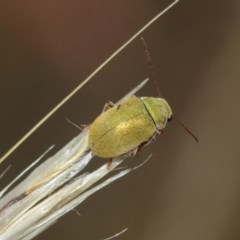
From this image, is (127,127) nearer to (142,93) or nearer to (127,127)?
(127,127)

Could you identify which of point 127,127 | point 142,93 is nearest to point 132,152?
point 127,127

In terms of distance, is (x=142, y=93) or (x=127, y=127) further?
(x=142, y=93)

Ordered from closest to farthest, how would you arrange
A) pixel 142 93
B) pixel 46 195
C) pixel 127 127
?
pixel 46 195
pixel 127 127
pixel 142 93

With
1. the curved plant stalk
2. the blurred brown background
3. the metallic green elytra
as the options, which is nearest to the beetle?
the metallic green elytra

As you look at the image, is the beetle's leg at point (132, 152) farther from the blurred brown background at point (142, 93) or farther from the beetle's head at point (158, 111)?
the blurred brown background at point (142, 93)

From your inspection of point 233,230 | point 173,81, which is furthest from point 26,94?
point 233,230

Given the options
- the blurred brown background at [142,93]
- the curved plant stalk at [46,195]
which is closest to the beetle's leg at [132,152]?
the curved plant stalk at [46,195]

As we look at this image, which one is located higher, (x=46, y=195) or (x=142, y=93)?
(x=46, y=195)
